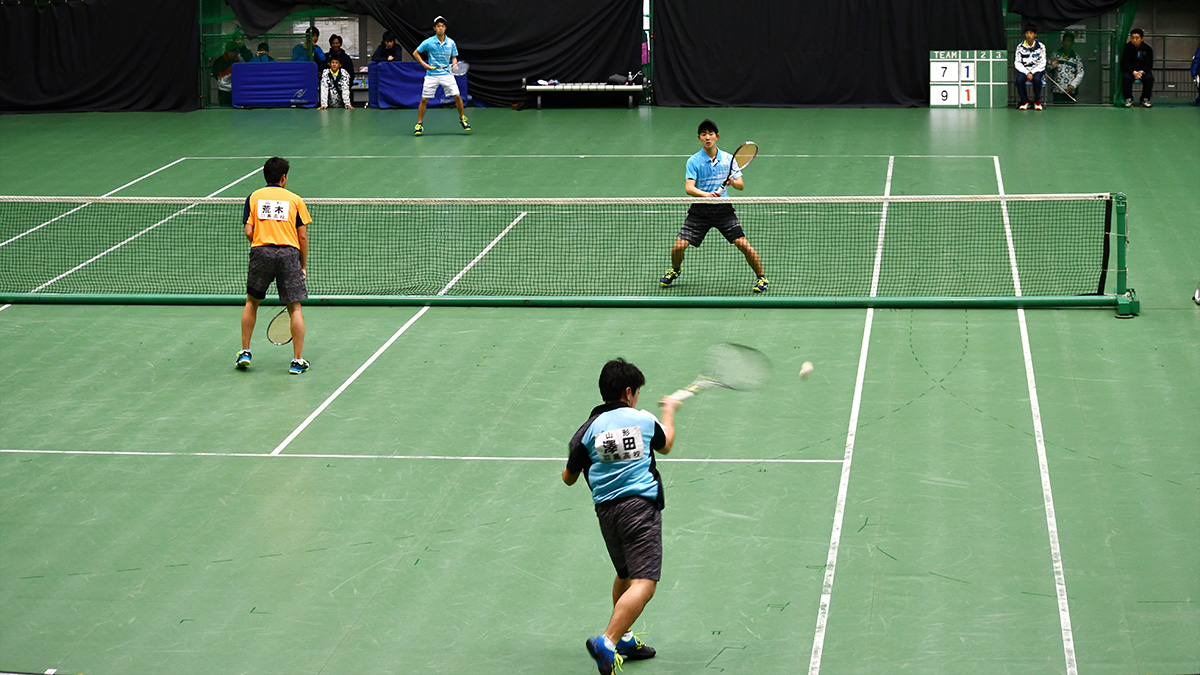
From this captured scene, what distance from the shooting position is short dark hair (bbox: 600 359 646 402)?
6660mm

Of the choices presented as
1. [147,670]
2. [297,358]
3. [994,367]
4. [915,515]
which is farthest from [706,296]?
[147,670]

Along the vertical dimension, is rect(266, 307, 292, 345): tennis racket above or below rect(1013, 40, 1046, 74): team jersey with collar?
below

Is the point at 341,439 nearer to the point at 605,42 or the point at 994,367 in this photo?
the point at 994,367

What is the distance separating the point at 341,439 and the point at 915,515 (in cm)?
432

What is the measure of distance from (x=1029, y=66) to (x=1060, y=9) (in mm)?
1994

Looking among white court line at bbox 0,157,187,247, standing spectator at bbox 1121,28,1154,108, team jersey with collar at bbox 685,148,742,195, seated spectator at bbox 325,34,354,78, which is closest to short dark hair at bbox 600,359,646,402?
A: team jersey with collar at bbox 685,148,742,195

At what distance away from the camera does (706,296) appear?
1430cm

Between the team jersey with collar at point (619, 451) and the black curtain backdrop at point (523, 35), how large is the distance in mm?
21605

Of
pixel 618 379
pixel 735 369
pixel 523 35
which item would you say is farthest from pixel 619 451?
pixel 523 35

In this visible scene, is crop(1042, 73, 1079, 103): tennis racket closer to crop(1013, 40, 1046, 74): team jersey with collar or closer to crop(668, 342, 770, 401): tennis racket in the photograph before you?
crop(1013, 40, 1046, 74): team jersey with collar

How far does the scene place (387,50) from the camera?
91.7ft

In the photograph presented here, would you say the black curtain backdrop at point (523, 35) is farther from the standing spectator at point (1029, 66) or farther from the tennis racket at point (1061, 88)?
the tennis racket at point (1061, 88)

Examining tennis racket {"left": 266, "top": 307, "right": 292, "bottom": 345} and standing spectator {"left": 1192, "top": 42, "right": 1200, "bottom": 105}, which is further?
standing spectator {"left": 1192, "top": 42, "right": 1200, "bottom": 105}

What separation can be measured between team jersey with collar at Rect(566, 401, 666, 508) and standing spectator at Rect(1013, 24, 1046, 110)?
21.4 m
